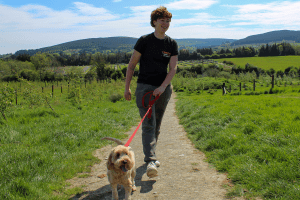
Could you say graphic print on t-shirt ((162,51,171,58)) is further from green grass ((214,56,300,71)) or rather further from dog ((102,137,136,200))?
green grass ((214,56,300,71))

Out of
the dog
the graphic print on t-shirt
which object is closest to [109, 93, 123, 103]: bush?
the graphic print on t-shirt

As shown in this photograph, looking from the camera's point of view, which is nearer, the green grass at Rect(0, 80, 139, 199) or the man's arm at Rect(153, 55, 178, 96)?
the green grass at Rect(0, 80, 139, 199)

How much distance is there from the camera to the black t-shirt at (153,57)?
359 cm

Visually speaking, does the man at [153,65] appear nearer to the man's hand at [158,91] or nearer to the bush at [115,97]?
the man's hand at [158,91]

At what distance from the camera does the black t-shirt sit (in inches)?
141

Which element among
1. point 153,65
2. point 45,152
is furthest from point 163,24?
point 45,152

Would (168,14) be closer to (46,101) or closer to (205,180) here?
(205,180)

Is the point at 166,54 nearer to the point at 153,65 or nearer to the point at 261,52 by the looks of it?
the point at 153,65

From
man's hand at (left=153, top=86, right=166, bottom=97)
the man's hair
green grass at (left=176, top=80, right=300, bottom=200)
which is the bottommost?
green grass at (left=176, top=80, right=300, bottom=200)

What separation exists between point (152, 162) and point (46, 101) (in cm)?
805

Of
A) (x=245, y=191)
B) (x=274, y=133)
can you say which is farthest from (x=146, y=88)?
(x=274, y=133)

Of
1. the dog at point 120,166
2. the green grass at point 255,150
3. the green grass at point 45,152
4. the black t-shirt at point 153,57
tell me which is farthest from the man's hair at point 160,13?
the green grass at point 45,152

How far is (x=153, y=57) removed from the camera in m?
3.62

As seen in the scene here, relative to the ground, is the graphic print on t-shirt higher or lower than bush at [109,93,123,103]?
higher
